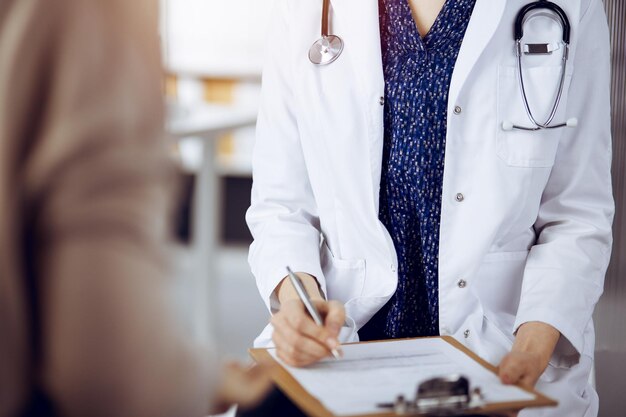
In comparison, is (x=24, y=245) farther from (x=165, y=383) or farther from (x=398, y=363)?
(x=398, y=363)

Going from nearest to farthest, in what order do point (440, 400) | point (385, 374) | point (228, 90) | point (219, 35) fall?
point (440, 400), point (385, 374), point (219, 35), point (228, 90)

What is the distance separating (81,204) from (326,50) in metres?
0.89

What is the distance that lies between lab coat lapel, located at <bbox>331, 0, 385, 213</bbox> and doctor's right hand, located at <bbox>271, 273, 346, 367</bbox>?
255mm

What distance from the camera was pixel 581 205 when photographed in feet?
4.18

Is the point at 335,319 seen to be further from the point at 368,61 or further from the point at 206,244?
the point at 206,244

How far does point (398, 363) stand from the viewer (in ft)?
3.18

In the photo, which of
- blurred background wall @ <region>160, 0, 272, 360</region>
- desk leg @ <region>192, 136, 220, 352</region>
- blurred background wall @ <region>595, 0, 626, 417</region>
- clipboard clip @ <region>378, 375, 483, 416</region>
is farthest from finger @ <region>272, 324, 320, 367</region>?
blurred background wall @ <region>160, 0, 272, 360</region>

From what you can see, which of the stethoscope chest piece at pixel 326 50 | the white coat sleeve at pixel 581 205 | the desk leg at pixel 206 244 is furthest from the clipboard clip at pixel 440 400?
the desk leg at pixel 206 244

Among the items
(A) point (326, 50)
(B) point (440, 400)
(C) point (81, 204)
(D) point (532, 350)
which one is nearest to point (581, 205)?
(D) point (532, 350)

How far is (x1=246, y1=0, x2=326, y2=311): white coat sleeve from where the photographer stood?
4.42 feet

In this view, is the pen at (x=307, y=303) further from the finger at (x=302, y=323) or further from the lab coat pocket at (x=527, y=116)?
the lab coat pocket at (x=527, y=116)

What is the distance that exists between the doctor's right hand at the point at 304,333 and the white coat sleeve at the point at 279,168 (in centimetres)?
23

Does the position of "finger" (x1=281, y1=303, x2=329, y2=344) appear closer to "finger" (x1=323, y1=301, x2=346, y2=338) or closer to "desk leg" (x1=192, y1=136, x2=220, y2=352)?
"finger" (x1=323, y1=301, x2=346, y2=338)

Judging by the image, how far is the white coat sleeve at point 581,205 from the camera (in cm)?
122
